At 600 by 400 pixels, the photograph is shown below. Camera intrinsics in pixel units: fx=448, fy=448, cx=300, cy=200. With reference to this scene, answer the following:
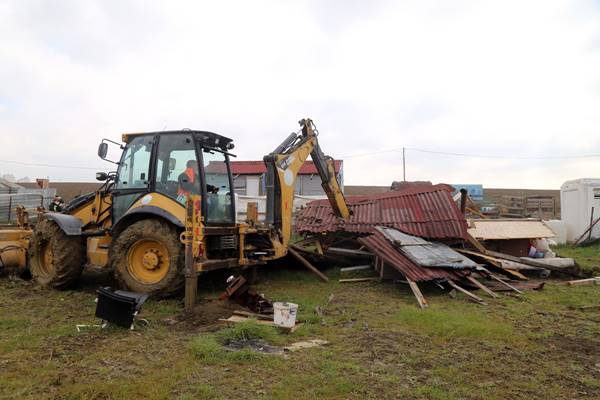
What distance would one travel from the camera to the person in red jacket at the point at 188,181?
7.29m

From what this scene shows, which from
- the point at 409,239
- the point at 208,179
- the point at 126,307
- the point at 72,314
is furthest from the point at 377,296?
the point at 72,314

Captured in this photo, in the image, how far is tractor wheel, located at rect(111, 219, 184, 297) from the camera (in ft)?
22.2

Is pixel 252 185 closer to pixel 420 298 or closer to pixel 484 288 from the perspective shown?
pixel 484 288

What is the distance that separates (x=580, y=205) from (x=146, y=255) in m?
15.6

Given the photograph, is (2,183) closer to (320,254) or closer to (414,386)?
(320,254)

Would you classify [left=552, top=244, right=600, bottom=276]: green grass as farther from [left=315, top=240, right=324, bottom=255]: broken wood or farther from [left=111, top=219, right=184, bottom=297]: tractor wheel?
[left=111, top=219, right=184, bottom=297]: tractor wheel

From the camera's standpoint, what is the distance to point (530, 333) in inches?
223

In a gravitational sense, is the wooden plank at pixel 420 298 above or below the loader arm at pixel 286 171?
below

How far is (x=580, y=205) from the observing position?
1620 centimetres

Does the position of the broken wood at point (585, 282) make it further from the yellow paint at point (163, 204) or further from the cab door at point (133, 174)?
the cab door at point (133, 174)

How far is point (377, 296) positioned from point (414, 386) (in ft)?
13.4

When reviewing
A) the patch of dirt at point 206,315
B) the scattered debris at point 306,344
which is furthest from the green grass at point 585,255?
the patch of dirt at point 206,315

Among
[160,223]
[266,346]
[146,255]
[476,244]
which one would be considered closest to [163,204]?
[160,223]

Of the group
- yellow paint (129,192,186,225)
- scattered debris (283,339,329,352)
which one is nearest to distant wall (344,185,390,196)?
yellow paint (129,192,186,225)
